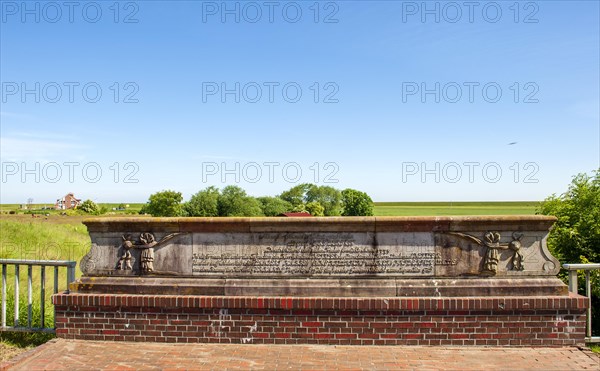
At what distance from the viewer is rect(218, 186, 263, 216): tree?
2394 inches

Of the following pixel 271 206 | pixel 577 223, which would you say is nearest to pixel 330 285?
pixel 577 223

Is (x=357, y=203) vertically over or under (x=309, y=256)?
under

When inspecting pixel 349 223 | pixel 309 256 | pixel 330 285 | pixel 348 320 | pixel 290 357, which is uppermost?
pixel 349 223

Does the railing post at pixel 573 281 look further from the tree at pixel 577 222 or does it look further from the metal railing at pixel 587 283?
the tree at pixel 577 222

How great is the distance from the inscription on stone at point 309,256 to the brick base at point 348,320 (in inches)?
15.7

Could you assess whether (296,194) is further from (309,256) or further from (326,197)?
(309,256)

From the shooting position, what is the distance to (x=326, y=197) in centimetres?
8719

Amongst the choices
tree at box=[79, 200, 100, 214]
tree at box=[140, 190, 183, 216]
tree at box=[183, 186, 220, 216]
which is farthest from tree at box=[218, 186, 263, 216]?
tree at box=[79, 200, 100, 214]

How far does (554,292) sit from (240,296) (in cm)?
426

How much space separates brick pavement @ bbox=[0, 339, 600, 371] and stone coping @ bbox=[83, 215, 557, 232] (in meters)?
1.57

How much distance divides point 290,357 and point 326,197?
82083 mm

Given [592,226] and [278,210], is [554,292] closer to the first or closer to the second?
[592,226]

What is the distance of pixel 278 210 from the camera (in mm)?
70812

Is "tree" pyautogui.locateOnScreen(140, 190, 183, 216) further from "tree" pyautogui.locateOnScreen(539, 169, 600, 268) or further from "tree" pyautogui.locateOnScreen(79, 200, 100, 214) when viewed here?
"tree" pyautogui.locateOnScreen(539, 169, 600, 268)
